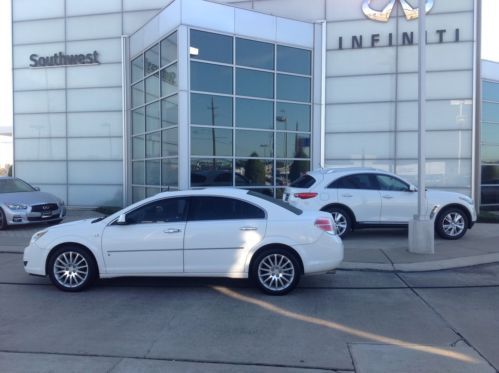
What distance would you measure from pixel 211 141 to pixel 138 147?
4.40 meters

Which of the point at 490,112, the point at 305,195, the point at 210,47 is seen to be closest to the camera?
the point at 305,195

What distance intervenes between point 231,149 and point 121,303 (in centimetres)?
1000

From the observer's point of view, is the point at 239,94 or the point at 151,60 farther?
the point at 151,60

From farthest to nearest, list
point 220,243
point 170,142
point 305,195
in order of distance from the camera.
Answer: point 170,142 < point 305,195 < point 220,243

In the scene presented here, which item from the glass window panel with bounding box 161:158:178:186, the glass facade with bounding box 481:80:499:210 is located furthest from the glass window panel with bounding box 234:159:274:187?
the glass facade with bounding box 481:80:499:210

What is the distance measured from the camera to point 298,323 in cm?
572

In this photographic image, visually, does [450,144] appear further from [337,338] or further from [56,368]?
[56,368]

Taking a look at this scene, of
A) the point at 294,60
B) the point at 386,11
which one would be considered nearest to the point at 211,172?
the point at 294,60

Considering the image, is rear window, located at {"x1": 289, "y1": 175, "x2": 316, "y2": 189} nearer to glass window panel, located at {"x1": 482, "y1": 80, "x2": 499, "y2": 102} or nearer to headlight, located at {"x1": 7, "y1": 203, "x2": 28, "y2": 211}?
headlight, located at {"x1": 7, "y1": 203, "x2": 28, "y2": 211}

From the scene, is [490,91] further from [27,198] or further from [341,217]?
[27,198]

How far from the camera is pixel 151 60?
57.7ft

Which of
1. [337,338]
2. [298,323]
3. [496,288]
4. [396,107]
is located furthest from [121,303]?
[396,107]

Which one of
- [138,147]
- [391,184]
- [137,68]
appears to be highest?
[137,68]

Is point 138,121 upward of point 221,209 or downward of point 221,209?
upward
